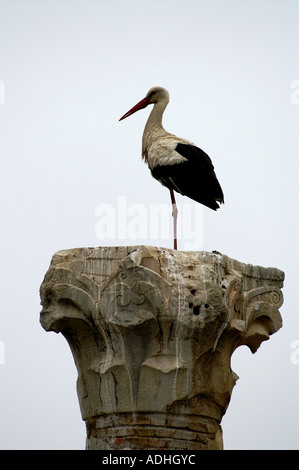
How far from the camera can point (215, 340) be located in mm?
12594

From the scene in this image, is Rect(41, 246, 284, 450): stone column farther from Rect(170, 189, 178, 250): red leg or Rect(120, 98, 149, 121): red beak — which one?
Rect(120, 98, 149, 121): red beak

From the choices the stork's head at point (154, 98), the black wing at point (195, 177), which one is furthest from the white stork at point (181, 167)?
the stork's head at point (154, 98)

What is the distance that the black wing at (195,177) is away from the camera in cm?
1451

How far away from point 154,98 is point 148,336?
466 cm

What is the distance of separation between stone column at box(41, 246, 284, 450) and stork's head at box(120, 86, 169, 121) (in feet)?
12.6

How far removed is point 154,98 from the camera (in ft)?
53.2

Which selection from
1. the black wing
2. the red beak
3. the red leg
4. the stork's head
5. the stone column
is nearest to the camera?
the stone column

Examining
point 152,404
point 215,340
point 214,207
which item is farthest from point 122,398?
point 214,207

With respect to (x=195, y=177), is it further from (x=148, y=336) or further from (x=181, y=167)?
(x=148, y=336)

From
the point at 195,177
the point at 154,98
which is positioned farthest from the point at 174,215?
the point at 154,98

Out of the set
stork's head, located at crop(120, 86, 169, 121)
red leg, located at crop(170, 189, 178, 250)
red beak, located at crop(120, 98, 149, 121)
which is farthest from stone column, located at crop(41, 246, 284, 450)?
red beak, located at crop(120, 98, 149, 121)

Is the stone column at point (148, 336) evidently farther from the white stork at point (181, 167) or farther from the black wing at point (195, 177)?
the black wing at point (195, 177)

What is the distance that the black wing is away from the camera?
1451 centimetres
